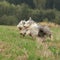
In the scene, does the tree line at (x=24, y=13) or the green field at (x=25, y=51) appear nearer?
the green field at (x=25, y=51)

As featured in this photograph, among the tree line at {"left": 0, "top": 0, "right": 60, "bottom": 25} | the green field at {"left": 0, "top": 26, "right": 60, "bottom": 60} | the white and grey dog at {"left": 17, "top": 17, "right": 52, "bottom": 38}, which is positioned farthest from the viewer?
the tree line at {"left": 0, "top": 0, "right": 60, "bottom": 25}

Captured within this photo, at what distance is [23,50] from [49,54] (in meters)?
1.70

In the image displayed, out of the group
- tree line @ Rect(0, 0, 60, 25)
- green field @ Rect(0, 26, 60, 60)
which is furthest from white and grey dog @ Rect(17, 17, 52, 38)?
tree line @ Rect(0, 0, 60, 25)

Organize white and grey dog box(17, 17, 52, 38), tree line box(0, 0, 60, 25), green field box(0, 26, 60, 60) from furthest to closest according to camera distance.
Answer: tree line box(0, 0, 60, 25)
white and grey dog box(17, 17, 52, 38)
green field box(0, 26, 60, 60)

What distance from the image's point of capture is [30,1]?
86250mm

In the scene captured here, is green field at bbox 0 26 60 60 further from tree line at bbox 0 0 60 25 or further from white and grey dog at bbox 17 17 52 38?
tree line at bbox 0 0 60 25

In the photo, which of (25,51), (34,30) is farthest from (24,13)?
(25,51)

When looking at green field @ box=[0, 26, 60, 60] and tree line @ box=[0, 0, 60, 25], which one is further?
tree line @ box=[0, 0, 60, 25]

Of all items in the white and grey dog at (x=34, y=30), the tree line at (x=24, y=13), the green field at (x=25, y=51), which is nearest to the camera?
the green field at (x=25, y=51)

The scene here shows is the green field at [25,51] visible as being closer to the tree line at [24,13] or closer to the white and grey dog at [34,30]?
the white and grey dog at [34,30]

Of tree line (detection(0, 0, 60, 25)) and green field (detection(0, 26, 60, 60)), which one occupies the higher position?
green field (detection(0, 26, 60, 60))

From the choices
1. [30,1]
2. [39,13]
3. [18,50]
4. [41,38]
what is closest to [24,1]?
[30,1]

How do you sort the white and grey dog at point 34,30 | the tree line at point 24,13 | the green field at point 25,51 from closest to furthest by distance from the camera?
the green field at point 25,51 < the white and grey dog at point 34,30 < the tree line at point 24,13

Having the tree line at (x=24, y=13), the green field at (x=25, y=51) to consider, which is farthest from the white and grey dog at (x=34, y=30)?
the tree line at (x=24, y=13)
